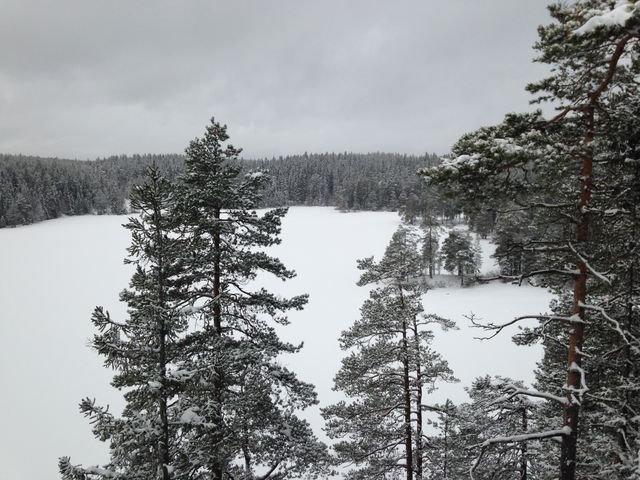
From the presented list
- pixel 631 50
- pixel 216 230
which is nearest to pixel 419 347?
pixel 216 230

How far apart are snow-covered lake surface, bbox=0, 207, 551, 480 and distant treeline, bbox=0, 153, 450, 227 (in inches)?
933

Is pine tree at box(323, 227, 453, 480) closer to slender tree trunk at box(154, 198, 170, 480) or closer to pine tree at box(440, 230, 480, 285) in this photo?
slender tree trunk at box(154, 198, 170, 480)

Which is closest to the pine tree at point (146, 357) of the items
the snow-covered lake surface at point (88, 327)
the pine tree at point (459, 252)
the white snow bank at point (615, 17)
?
the white snow bank at point (615, 17)

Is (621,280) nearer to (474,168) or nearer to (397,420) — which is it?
(474,168)

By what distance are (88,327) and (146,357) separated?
116ft

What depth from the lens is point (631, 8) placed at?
3.58 m

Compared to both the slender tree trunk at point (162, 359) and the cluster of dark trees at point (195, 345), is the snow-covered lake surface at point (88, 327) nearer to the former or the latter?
the cluster of dark trees at point (195, 345)

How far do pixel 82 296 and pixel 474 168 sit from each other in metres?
49.0

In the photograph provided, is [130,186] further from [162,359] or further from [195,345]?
[162,359]

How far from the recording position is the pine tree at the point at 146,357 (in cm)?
599

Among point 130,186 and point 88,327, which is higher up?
point 130,186

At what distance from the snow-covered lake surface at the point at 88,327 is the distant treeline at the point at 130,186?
23.7 m

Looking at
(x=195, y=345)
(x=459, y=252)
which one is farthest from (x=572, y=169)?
(x=459, y=252)

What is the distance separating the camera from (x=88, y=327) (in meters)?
34.8
